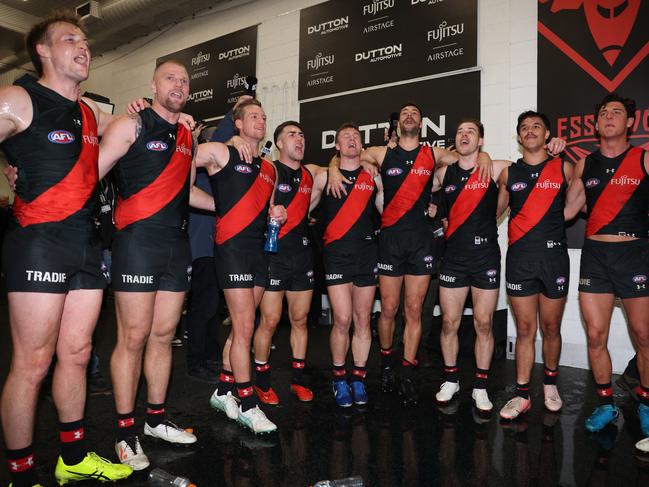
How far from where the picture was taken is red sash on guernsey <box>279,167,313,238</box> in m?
3.49

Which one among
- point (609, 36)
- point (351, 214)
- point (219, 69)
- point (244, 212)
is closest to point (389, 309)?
point (351, 214)

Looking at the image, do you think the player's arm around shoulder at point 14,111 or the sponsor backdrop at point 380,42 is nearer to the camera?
the player's arm around shoulder at point 14,111

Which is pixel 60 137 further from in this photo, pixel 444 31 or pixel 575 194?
pixel 444 31

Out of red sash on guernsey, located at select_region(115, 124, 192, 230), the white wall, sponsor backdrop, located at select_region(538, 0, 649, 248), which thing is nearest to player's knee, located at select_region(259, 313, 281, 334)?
red sash on guernsey, located at select_region(115, 124, 192, 230)

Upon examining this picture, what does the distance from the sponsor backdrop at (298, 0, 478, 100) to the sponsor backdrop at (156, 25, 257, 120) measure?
1093 millimetres

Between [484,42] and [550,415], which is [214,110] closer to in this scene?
[484,42]

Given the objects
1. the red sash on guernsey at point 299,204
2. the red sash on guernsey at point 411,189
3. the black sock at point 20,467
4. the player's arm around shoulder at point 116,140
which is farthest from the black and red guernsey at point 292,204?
the black sock at point 20,467

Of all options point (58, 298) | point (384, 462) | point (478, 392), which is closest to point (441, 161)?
point (478, 392)

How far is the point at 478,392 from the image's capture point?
340 cm

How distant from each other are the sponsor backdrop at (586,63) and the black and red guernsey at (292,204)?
2.73 m

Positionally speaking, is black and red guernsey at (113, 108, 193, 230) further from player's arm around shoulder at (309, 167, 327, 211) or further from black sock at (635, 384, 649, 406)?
black sock at (635, 384, 649, 406)

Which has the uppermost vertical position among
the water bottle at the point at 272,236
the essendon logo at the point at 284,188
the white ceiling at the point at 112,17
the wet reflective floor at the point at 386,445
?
the white ceiling at the point at 112,17

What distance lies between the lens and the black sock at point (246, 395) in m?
2.91

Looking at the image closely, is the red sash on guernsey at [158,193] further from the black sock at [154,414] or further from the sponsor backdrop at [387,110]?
the sponsor backdrop at [387,110]
